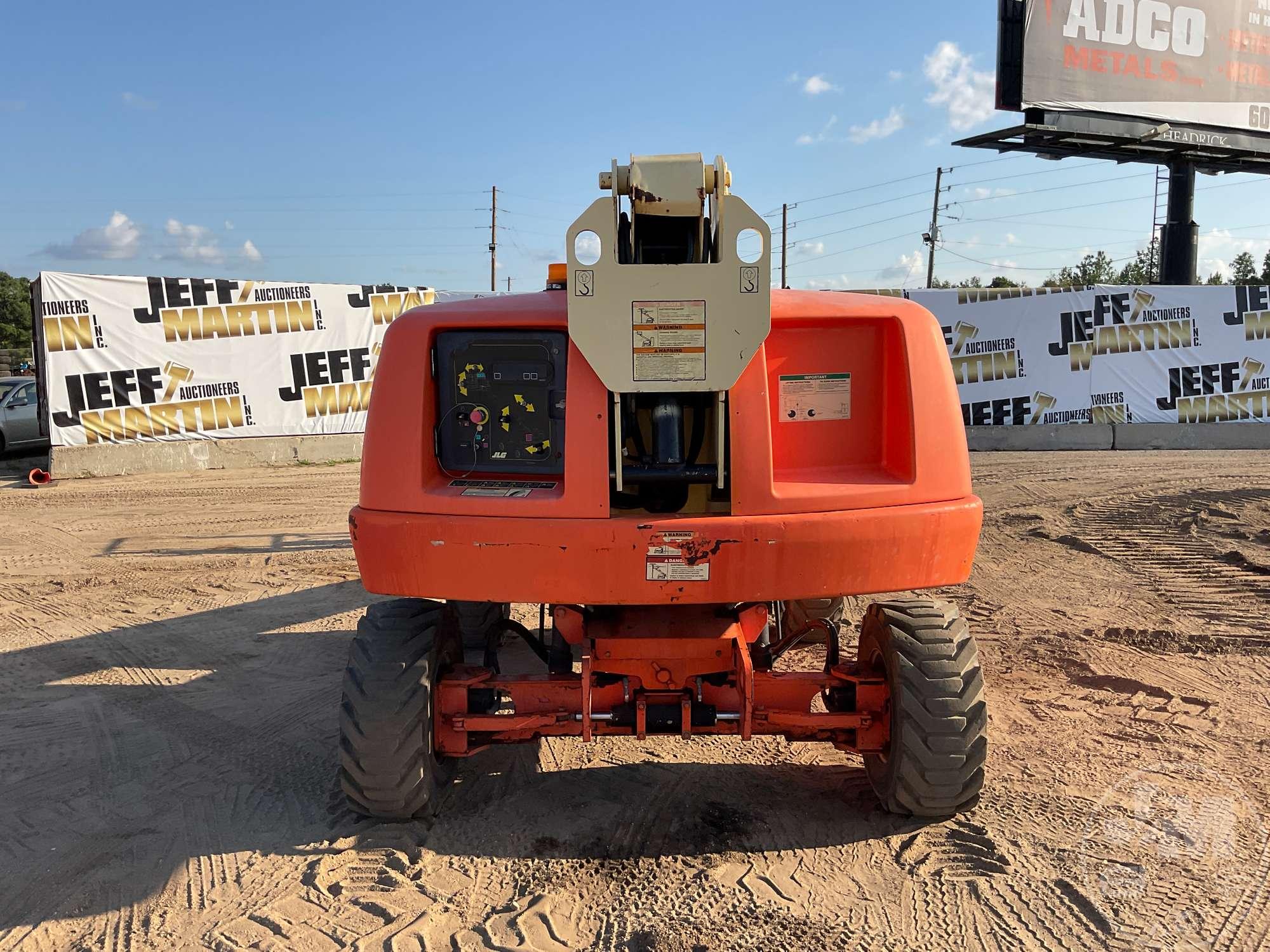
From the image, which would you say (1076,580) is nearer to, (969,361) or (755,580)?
(755,580)

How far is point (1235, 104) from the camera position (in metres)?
19.3

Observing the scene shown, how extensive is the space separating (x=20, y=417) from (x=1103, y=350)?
19162 millimetres

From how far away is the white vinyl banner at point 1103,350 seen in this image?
16.1m

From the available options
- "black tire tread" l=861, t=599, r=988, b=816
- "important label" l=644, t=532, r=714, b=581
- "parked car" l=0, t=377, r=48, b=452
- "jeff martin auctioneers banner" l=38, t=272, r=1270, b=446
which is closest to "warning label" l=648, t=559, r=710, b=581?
"important label" l=644, t=532, r=714, b=581

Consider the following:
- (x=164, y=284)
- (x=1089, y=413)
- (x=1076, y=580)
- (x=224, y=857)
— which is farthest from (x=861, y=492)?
(x=1089, y=413)

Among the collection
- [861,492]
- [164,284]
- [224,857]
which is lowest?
[224,857]

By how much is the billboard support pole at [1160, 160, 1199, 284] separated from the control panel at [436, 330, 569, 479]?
71.1ft

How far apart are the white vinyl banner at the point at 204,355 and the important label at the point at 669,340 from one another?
35.2 ft

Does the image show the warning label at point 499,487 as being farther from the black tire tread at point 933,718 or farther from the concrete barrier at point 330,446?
the concrete barrier at point 330,446

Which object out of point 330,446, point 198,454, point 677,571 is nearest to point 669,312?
point 677,571

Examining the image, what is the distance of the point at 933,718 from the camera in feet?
10.2

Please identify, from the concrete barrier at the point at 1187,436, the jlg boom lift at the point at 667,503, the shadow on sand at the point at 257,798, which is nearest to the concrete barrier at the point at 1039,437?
the concrete barrier at the point at 1187,436

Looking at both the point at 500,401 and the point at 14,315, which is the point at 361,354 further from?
the point at 14,315

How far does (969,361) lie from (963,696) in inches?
561
